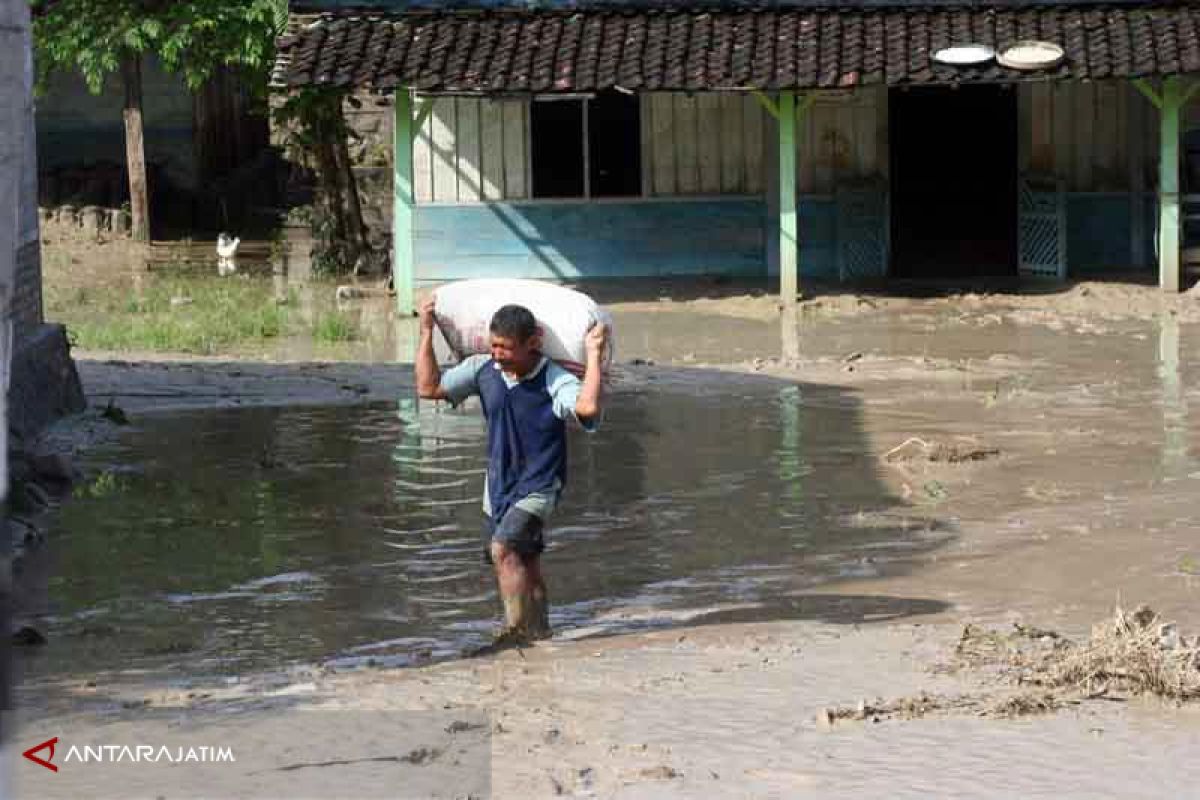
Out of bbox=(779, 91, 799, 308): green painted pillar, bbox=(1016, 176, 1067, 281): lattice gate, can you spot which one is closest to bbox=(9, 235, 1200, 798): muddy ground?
bbox=(779, 91, 799, 308): green painted pillar

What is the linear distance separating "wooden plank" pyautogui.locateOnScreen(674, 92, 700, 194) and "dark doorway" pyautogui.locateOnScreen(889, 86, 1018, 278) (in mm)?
2177

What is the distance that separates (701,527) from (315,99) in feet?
45.0

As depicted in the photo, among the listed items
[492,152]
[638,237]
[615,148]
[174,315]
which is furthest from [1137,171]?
[174,315]

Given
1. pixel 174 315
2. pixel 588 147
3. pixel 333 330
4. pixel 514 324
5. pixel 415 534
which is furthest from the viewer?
pixel 588 147

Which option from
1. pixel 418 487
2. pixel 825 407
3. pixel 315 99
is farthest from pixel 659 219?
pixel 418 487

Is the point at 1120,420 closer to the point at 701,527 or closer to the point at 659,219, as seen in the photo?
the point at 701,527

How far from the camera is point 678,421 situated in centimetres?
1338

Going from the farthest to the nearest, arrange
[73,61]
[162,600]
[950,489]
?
[73,61] < [950,489] < [162,600]

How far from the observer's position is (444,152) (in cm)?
2173

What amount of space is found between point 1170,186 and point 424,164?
7.66 metres

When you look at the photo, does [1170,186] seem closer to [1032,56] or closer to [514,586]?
[1032,56]

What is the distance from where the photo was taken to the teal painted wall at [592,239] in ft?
71.2

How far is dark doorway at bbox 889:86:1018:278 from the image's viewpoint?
73.0 ft

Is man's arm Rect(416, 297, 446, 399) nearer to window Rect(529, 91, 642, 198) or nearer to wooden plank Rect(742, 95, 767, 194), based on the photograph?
window Rect(529, 91, 642, 198)
